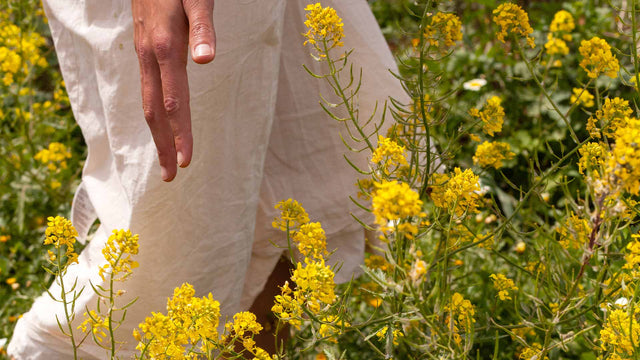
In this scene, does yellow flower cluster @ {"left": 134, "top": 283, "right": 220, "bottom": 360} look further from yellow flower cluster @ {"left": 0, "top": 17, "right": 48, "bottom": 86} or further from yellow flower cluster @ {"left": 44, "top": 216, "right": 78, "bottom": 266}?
yellow flower cluster @ {"left": 0, "top": 17, "right": 48, "bottom": 86}

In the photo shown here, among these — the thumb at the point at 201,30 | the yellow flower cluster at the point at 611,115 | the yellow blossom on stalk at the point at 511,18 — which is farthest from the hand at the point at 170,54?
the yellow flower cluster at the point at 611,115

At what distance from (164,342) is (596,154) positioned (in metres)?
0.70

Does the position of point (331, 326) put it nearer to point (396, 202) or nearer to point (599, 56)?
point (396, 202)

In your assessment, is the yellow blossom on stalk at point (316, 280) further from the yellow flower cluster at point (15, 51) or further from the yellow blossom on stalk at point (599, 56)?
the yellow flower cluster at point (15, 51)

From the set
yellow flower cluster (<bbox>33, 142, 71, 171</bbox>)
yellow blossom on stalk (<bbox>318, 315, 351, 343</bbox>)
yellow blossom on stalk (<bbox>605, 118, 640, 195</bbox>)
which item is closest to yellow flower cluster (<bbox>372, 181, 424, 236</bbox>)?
yellow blossom on stalk (<bbox>605, 118, 640, 195</bbox>)

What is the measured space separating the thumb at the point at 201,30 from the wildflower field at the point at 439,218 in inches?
6.3

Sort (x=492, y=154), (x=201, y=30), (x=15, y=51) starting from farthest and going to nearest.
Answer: (x=15, y=51) < (x=492, y=154) < (x=201, y=30)

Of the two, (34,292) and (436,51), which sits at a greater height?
(436,51)

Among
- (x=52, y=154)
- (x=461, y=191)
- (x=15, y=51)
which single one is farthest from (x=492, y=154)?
(x=15, y=51)

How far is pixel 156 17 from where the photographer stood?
104cm

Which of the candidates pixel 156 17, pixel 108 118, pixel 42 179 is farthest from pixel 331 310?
pixel 42 179

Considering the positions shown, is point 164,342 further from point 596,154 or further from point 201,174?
point 596,154

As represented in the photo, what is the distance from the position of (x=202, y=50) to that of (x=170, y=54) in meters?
0.08

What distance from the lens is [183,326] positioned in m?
0.95
